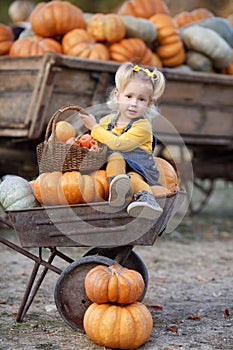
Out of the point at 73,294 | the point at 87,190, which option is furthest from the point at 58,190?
the point at 73,294

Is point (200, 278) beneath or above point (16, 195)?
beneath

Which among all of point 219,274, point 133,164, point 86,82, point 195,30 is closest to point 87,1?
point 195,30

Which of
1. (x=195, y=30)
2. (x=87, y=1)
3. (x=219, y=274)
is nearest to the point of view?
(x=219, y=274)

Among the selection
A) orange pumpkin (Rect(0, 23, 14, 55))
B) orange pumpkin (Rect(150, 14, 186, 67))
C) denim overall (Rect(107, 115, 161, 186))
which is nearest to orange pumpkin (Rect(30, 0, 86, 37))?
orange pumpkin (Rect(0, 23, 14, 55))

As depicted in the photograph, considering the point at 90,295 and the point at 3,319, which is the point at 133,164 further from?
the point at 3,319

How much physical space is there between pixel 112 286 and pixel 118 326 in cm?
20

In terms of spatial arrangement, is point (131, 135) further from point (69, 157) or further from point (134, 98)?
point (69, 157)

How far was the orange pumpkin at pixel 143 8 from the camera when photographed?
8.05 metres

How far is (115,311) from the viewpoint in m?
3.34

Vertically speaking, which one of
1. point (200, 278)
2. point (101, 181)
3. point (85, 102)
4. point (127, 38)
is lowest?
point (200, 278)

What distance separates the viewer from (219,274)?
218 inches

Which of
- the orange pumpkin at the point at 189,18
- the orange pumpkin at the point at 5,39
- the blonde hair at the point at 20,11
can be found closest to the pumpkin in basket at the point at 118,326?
the orange pumpkin at the point at 5,39

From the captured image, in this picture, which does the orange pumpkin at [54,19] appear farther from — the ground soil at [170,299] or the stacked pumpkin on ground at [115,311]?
the stacked pumpkin on ground at [115,311]

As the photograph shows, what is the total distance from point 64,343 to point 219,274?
2.37 metres
